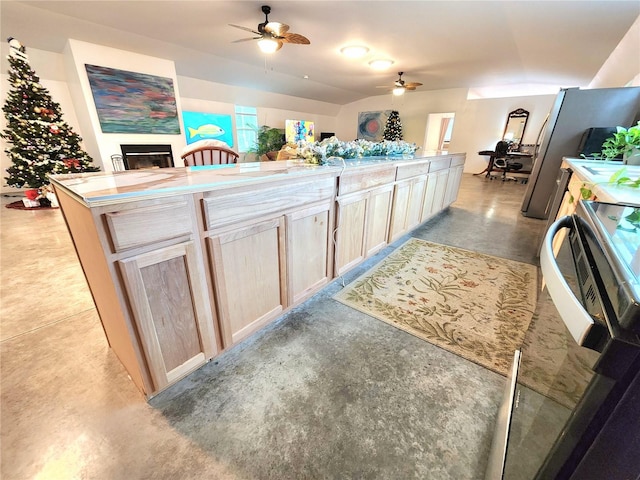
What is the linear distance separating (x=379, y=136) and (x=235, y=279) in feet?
34.5

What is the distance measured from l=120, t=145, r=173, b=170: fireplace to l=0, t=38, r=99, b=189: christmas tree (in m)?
0.66

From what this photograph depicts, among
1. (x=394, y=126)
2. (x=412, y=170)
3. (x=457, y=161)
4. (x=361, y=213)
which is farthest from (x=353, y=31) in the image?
(x=394, y=126)

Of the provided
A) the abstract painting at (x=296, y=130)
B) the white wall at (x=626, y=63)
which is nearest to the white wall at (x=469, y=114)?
the white wall at (x=626, y=63)

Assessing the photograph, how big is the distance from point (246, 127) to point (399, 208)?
6.79m

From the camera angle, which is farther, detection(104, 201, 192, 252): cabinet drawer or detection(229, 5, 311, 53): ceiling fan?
detection(229, 5, 311, 53): ceiling fan

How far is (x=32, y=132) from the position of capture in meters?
4.11

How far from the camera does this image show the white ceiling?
3334 mm

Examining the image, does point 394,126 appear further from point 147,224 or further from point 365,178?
point 147,224

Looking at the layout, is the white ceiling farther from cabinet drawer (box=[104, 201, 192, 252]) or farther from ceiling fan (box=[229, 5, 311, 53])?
cabinet drawer (box=[104, 201, 192, 252])

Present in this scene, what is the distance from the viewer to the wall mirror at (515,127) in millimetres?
7879

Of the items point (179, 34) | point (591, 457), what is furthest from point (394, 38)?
point (591, 457)

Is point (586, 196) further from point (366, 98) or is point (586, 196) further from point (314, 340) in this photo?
point (366, 98)

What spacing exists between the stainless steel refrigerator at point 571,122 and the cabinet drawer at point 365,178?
7.93 ft

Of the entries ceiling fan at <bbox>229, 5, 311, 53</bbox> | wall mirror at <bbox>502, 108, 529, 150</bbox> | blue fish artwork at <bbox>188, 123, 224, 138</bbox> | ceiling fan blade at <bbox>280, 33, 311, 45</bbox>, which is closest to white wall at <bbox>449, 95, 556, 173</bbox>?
wall mirror at <bbox>502, 108, 529, 150</bbox>
